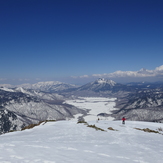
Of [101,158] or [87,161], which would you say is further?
[101,158]

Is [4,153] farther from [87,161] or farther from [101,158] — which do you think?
[101,158]

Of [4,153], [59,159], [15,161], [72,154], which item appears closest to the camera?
[15,161]

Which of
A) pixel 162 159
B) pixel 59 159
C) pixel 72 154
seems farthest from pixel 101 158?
pixel 162 159

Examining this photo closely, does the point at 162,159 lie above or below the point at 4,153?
below

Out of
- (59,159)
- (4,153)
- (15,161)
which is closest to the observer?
(15,161)

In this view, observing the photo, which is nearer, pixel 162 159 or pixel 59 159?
pixel 59 159

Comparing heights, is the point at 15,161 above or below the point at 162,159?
above

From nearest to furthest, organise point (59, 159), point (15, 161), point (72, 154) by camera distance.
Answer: point (15, 161), point (59, 159), point (72, 154)

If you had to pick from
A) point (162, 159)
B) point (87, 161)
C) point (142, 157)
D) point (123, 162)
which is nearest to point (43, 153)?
point (87, 161)

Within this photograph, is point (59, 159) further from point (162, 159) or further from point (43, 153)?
point (162, 159)
